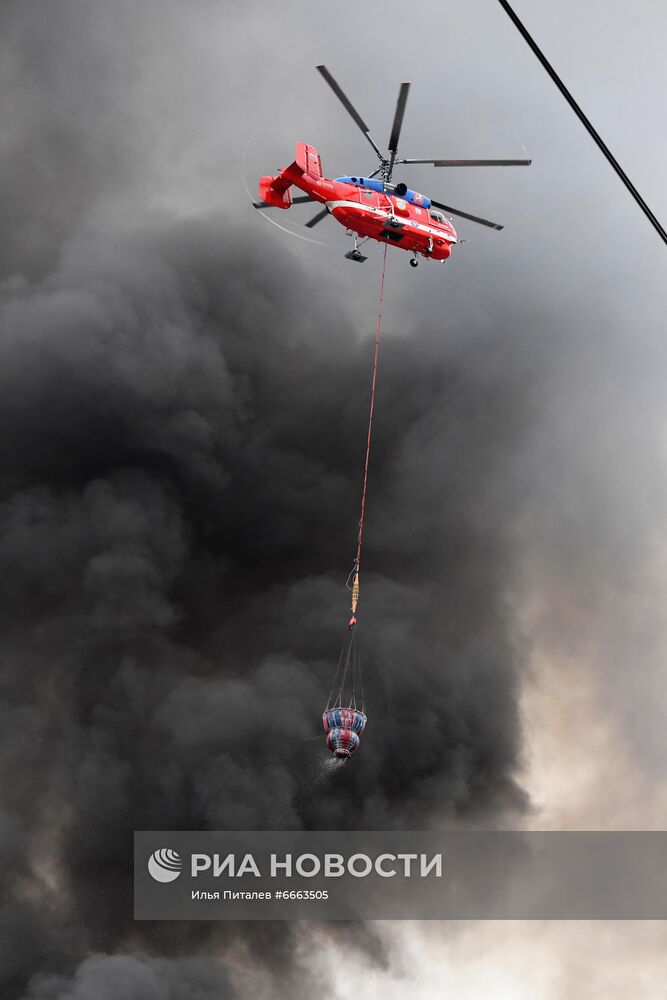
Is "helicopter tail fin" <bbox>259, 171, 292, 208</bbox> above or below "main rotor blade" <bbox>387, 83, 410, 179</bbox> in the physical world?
above

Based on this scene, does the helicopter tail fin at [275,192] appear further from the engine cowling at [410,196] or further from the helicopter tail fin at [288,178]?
the engine cowling at [410,196]

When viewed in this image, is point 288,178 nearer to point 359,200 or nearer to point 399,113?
point 359,200

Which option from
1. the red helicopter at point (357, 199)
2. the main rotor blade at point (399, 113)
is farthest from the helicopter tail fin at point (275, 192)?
the main rotor blade at point (399, 113)

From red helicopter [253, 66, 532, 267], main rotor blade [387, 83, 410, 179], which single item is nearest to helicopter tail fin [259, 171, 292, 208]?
red helicopter [253, 66, 532, 267]

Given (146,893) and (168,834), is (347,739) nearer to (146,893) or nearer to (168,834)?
(168,834)

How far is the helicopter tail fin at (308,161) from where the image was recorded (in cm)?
4069

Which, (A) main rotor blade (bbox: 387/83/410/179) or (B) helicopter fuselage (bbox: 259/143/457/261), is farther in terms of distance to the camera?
(B) helicopter fuselage (bbox: 259/143/457/261)

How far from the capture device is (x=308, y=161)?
135 ft

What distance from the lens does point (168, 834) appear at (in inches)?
4210

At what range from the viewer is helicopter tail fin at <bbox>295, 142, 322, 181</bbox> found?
133 ft

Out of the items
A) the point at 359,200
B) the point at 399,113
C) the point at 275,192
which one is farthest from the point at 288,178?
the point at 399,113

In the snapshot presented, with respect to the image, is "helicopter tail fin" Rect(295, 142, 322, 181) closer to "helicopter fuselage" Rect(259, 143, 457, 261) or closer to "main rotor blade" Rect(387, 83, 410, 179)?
"helicopter fuselage" Rect(259, 143, 457, 261)

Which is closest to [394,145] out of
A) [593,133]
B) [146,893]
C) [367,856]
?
[593,133]

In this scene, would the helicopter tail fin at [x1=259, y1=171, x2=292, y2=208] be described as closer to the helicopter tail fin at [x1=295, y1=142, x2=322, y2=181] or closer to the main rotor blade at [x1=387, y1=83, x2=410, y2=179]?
the helicopter tail fin at [x1=295, y1=142, x2=322, y2=181]
